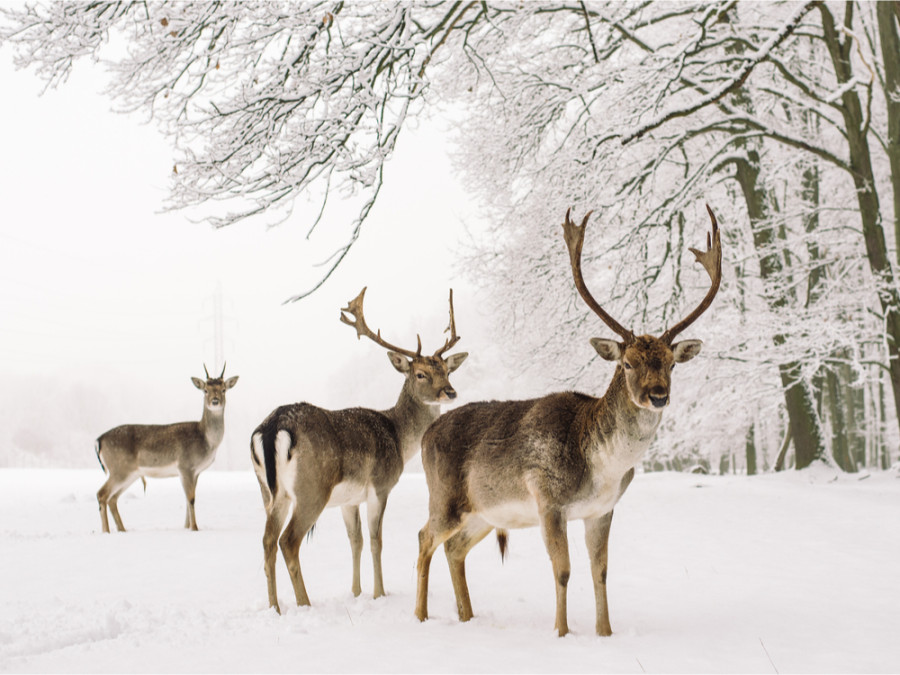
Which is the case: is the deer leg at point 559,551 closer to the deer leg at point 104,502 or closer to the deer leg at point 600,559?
the deer leg at point 600,559

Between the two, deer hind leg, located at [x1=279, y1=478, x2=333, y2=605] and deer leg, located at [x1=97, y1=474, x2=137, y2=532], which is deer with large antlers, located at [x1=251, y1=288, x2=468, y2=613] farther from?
deer leg, located at [x1=97, y1=474, x2=137, y2=532]

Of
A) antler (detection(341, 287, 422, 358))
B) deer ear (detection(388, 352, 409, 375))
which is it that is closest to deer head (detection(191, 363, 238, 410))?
antler (detection(341, 287, 422, 358))

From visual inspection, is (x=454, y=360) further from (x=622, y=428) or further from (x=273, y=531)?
(x=622, y=428)

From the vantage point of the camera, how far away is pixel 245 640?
3.80 meters

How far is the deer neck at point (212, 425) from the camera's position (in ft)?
32.8

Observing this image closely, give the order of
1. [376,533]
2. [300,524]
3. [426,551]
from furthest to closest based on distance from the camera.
A: 1. [376,533]
2. [300,524]
3. [426,551]

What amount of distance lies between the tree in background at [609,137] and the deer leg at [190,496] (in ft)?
12.9

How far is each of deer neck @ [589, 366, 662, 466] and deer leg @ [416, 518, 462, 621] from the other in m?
1.00

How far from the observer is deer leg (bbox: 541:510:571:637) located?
12.7ft

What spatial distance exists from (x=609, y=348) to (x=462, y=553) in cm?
151

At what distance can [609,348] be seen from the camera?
159 inches

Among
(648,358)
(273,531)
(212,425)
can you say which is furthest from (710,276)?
(212,425)

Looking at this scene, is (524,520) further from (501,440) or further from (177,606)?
(177,606)

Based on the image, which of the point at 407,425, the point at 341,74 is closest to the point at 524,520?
the point at 407,425
